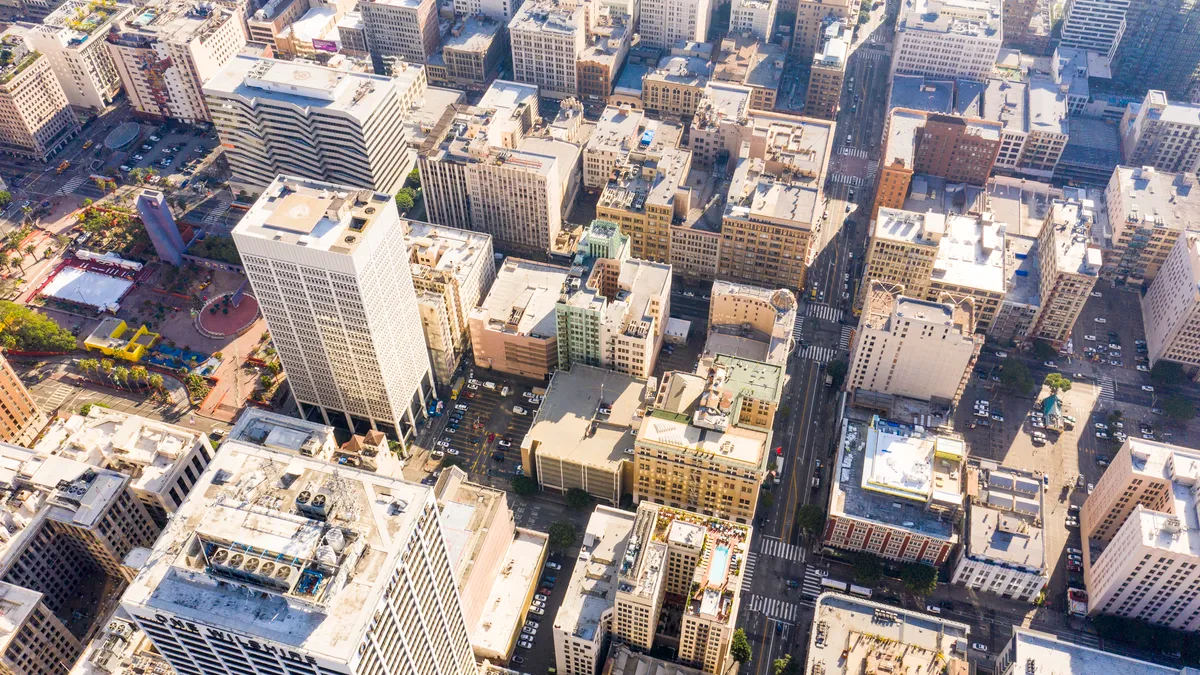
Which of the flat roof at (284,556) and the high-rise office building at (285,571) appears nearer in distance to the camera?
the flat roof at (284,556)

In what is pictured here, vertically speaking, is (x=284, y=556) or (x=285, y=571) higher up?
(x=284, y=556)

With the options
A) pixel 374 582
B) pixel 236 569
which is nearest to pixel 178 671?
pixel 236 569

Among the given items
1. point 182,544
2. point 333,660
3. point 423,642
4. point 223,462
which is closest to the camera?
point 333,660

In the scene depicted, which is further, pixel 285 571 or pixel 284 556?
pixel 284 556

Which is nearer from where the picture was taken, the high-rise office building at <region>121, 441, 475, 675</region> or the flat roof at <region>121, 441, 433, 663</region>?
the flat roof at <region>121, 441, 433, 663</region>

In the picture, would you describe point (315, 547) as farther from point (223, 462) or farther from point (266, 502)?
point (223, 462)
